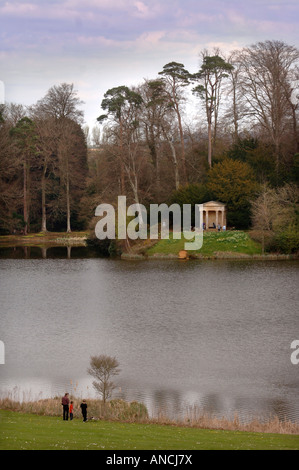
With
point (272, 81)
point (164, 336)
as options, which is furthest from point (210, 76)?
point (164, 336)

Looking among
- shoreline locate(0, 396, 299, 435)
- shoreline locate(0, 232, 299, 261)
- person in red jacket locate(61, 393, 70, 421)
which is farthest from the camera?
shoreline locate(0, 232, 299, 261)

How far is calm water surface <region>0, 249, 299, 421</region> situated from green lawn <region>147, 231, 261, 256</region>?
8758mm

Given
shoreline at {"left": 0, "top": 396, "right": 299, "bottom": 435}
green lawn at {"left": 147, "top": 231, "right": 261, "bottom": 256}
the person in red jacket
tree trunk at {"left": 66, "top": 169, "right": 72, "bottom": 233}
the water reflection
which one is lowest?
shoreline at {"left": 0, "top": 396, "right": 299, "bottom": 435}

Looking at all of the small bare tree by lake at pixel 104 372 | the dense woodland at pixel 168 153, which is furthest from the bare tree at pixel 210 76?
the small bare tree by lake at pixel 104 372

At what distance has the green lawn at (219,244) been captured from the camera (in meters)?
44.3

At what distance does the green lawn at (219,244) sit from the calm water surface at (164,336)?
28.7 ft

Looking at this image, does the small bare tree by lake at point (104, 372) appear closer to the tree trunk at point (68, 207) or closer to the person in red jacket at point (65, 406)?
the person in red jacket at point (65, 406)

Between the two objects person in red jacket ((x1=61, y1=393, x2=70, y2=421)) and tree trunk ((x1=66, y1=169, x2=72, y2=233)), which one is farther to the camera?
tree trunk ((x1=66, y1=169, x2=72, y2=233))

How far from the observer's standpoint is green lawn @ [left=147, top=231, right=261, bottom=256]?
145ft

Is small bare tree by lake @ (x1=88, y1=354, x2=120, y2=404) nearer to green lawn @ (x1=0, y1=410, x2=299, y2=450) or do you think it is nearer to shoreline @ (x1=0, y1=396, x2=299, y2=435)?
shoreline @ (x1=0, y1=396, x2=299, y2=435)

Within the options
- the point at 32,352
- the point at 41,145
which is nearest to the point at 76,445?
the point at 32,352

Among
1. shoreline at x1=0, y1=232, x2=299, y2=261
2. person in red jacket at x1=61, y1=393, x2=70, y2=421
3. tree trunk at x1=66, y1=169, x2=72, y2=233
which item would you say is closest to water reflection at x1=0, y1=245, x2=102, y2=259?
shoreline at x1=0, y1=232, x2=299, y2=261
